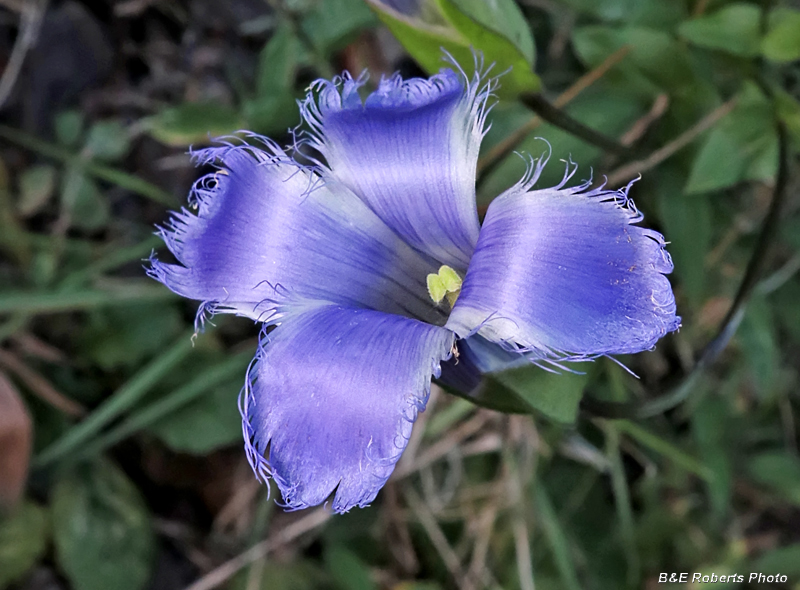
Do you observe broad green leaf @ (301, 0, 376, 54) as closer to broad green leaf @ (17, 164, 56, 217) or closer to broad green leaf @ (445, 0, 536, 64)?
broad green leaf @ (445, 0, 536, 64)

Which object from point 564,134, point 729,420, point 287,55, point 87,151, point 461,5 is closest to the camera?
point 461,5

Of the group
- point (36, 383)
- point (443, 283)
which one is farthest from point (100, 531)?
point (443, 283)

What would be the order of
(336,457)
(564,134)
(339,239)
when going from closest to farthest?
(336,457) → (339,239) → (564,134)

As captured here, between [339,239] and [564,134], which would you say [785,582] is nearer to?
[564,134]

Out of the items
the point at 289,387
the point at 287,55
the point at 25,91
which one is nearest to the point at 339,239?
the point at 289,387

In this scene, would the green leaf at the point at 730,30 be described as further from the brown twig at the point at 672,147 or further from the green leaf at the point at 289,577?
the green leaf at the point at 289,577

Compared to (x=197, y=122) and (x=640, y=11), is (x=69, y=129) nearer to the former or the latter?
(x=197, y=122)

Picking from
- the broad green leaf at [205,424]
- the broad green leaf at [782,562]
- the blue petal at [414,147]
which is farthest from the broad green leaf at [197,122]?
the broad green leaf at [782,562]

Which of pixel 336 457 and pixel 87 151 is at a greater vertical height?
pixel 336 457
